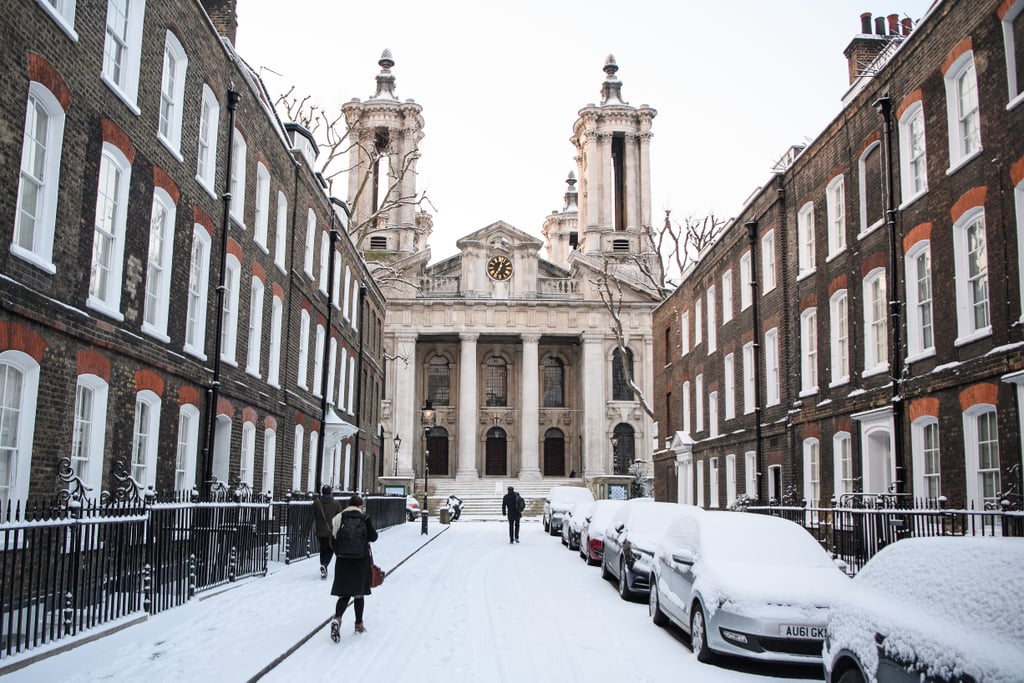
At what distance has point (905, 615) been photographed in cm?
566

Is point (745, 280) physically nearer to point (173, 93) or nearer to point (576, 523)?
point (576, 523)

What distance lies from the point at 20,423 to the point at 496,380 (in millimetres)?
55916

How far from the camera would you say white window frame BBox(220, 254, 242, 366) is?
1891cm

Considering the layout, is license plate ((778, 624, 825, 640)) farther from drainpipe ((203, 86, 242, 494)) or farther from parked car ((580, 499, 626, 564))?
drainpipe ((203, 86, 242, 494))

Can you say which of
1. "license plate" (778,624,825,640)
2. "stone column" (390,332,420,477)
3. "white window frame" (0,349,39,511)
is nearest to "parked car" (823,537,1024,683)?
"license plate" (778,624,825,640)

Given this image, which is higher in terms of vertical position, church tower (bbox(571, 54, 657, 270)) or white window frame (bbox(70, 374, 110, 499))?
church tower (bbox(571, 54, 657, 270))

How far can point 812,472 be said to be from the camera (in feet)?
72.9

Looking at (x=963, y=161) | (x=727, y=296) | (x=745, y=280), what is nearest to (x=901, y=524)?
(x=963, y=161)

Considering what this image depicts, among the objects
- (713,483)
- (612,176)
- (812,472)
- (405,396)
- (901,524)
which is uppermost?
(612,176)

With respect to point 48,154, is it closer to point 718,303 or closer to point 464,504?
point 718,303

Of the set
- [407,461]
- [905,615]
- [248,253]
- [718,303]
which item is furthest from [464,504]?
[905,615]

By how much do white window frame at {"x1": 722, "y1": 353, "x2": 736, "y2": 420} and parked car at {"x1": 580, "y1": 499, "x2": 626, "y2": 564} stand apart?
26.9ft

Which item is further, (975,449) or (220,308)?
(220,308)

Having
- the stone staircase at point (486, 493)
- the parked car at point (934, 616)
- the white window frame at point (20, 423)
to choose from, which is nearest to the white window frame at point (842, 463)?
the parked car at point (934, 616)
